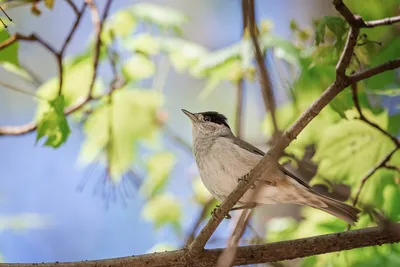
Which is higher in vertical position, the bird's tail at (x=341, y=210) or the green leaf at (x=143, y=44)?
the green leaf at (x=143, y=44)

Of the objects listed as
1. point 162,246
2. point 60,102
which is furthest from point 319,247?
point 162,246

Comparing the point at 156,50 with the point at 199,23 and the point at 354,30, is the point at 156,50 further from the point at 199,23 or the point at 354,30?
the point at 199,23

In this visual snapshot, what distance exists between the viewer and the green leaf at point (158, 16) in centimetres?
370

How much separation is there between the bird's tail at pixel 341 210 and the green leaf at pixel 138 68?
4.74 ft

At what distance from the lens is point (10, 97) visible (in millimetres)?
6805

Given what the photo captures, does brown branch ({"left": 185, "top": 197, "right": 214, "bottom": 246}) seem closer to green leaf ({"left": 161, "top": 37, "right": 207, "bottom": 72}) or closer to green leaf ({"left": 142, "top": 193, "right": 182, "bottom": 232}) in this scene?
green leaf ({"left": 142, "top": 193, "right": 182, "bottom": 232})

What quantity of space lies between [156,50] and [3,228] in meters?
1.65

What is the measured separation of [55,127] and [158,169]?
171cm

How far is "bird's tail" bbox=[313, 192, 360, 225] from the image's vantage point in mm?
2670

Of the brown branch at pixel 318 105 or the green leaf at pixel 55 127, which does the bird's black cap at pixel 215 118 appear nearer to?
the green leaf at pixel 55 127

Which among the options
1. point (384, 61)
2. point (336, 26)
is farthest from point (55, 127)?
point (384, 61)

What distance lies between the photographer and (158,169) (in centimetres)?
416

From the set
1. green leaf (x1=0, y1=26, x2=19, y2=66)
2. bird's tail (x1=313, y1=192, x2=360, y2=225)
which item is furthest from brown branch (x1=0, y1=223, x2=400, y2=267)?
green leaf (x1=0, y1=26, x2=19, y2=66)

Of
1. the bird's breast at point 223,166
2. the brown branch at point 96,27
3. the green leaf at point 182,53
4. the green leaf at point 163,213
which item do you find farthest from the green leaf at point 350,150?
the green leaf at point 163,213
